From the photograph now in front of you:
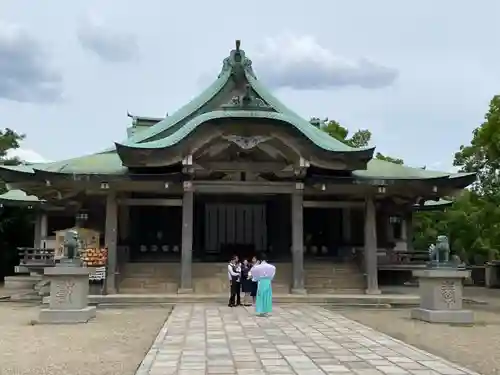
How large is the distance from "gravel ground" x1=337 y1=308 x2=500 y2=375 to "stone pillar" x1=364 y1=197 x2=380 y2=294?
3135 mm

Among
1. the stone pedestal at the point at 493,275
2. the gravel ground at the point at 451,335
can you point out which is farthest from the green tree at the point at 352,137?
the gravel ground at the point at 451,335

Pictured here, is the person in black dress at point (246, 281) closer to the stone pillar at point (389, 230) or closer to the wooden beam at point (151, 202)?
the wooden beam at point (151, 202)

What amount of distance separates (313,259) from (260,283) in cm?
747

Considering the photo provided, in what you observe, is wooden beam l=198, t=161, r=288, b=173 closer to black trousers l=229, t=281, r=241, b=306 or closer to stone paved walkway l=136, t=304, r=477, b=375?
black trousers l=229, t=281, r=241, b=306

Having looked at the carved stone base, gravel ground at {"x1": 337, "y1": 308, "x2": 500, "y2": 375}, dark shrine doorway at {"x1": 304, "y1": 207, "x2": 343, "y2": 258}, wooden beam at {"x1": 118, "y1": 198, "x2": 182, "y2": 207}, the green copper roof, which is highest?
the green copper roof

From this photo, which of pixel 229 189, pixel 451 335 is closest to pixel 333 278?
pixel 229 189

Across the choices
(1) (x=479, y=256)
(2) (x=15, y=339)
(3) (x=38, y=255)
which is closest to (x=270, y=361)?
(2) (x=15, y=339)

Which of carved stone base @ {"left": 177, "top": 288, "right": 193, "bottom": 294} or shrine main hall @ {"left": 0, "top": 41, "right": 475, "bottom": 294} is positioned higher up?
shrine main hall @ {"left": 0, "top": 41, "right": 475, "bottom": 294}

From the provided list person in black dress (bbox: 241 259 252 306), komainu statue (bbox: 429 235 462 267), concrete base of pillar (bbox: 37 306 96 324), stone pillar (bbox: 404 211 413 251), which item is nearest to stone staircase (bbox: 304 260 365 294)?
person in black dress (bbox: 241 259 252 306)

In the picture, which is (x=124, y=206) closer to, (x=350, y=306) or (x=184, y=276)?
(x=184, y=276)

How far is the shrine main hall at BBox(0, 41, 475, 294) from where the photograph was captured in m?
18.0

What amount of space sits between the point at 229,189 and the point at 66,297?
279 inches

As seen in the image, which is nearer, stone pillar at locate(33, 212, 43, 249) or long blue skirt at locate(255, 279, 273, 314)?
long blue skirt at locate(255, 279, 273, 314)

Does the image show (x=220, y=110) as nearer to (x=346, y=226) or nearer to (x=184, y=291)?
(x=184, y=291)
